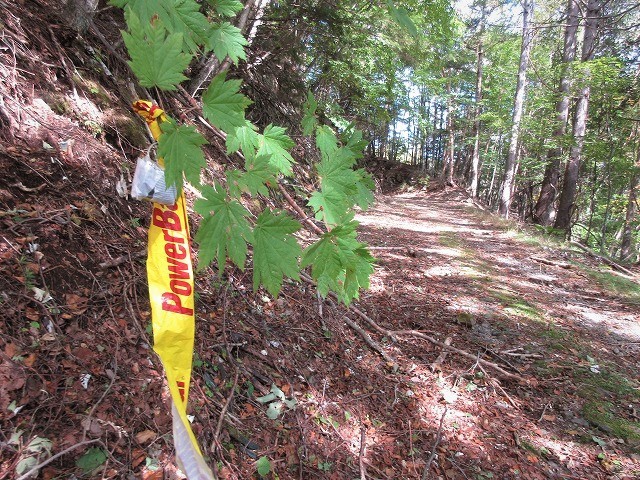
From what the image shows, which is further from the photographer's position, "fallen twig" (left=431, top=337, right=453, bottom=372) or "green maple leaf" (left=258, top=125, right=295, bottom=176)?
"fallen twig" (left=431, top=337, right=453, bottom=372)

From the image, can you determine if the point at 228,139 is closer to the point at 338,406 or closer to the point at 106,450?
the point at 106,450

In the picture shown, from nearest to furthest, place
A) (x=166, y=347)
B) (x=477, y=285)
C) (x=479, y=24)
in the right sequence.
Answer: (x=166, y=347)
(x=477, y=285)
(x=479, y=24)

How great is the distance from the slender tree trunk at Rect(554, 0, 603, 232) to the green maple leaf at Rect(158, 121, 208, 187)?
41.6 feet

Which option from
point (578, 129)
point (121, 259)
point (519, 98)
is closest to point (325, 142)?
point (121, 259)

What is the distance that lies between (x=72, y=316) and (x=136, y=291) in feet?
1.44

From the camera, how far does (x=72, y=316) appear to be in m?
1.96

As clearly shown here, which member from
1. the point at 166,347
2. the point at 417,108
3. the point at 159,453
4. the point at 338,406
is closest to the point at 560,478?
the point at 338,406

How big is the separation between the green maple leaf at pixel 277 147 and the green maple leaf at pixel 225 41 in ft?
1.12

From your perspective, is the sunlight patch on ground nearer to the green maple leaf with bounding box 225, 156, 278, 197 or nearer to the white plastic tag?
the green maple leaf with bounding box 225, 156, 278, 197

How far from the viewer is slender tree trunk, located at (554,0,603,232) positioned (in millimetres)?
10532

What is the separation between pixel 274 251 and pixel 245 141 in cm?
55

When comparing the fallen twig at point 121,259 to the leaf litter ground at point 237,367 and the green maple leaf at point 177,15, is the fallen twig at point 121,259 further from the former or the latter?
Answer: the green maple leaf at point 177,15

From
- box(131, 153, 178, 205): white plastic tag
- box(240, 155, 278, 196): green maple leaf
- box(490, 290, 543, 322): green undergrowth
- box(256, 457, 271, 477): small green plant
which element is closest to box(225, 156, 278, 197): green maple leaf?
box(240, 155, 278, 196): green maple leaf

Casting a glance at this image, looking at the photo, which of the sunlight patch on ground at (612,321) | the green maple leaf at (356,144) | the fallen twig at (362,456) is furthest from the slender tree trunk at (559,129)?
the fallen twig at (362,456)
